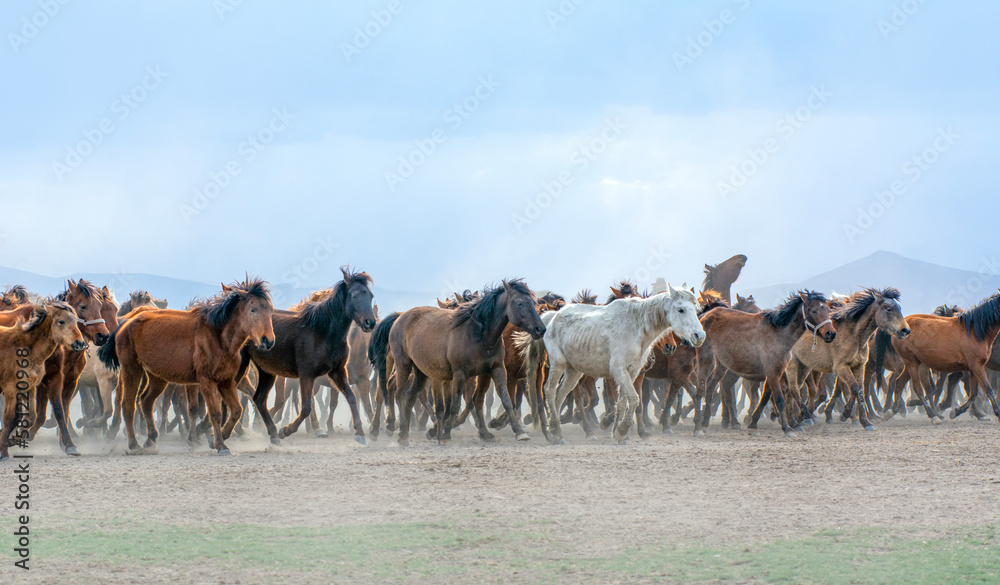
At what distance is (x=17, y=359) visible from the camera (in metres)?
11.7

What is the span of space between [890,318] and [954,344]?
2.05m

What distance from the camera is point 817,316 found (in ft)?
51.2

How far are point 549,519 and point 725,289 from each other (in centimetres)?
1533

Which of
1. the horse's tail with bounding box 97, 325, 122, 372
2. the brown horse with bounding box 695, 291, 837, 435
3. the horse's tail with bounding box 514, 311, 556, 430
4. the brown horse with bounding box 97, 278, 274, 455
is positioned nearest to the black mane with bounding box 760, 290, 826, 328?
the brown horse with bounding box 695, 291, 837, 435

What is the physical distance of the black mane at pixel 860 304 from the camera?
16.3 metres

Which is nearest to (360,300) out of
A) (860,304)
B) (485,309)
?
(485,309)

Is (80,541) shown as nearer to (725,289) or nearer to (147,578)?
(147,578)

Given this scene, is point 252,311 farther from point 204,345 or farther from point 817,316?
point 817,316

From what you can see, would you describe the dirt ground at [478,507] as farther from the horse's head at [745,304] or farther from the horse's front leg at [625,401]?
the horse's head at [745,304]

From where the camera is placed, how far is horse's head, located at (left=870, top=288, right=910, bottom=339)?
634 inches

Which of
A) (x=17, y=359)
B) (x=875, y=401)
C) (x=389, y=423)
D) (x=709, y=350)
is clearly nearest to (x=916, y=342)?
(x=875, y=401)

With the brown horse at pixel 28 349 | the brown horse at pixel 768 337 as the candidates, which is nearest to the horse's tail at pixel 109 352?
the brown horse at pixel 28 349

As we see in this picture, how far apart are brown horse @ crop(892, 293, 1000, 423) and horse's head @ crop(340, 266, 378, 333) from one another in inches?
388

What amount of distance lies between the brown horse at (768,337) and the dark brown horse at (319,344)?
18.2 feet
